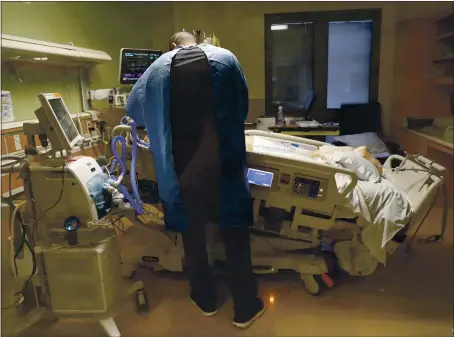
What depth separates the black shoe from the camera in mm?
1850

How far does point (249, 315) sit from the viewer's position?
73.9 inches

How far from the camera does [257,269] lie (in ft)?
6.66

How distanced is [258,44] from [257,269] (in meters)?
1.06

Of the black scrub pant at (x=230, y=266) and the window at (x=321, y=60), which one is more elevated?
the window at (x=321, y=60)

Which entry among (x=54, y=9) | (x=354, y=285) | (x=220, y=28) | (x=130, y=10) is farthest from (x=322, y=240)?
(x=54, y=9)

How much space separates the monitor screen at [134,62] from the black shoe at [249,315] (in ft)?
3.82

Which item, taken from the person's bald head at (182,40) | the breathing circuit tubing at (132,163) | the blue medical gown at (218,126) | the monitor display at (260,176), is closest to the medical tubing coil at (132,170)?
the breathing circuit tubing at (132,163)

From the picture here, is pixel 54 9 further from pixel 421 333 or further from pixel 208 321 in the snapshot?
pixel 421 333

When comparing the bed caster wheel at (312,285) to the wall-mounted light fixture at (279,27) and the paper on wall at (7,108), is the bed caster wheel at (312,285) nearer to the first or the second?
the wall-mounted light fixture at (279,27)

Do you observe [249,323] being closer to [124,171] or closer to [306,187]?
[306,187]

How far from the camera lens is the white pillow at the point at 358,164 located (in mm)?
1850

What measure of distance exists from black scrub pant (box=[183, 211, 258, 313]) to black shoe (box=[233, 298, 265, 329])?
14 millimetres

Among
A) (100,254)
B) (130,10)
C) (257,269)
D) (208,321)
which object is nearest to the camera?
(100,254)

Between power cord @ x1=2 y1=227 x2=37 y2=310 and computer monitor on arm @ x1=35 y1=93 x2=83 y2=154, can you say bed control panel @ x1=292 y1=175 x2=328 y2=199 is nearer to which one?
computer monitor on arm @ x1=35 y1=93 x2=83 y2=154
